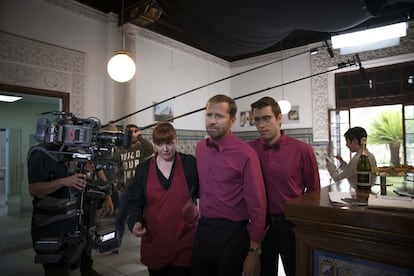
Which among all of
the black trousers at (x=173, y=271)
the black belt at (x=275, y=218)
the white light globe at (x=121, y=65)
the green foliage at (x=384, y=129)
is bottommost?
the black trousers at (x=173, y=271)

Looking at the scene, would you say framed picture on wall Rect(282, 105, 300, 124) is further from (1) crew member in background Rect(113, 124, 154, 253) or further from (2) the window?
(1) crew member in background Rect(113, 124, 154, 253)

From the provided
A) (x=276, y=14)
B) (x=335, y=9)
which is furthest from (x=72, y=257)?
(x=335, y=9)

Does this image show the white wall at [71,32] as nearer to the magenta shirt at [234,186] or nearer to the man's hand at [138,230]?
the man's hand at [138,230]

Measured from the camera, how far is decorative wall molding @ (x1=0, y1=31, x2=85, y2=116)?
3.70 metres

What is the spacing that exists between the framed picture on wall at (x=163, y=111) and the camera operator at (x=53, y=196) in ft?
12.9

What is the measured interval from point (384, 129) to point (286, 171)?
670 centimetres

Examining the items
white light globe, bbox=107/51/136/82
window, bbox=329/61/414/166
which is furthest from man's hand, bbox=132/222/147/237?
window, bbox=329/61/414/166

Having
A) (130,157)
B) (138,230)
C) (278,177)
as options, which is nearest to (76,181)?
(138,230)

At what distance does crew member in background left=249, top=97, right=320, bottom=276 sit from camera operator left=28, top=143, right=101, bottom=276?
3.47 feet

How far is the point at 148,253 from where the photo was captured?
4.84 feet

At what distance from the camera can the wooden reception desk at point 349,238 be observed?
2.75ft

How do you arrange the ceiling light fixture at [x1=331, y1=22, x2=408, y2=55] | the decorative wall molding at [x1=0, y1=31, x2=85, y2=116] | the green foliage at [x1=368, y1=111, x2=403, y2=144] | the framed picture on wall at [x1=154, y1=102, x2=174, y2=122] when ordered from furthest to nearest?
the green foliage at [x1=368, y1=111, x2=403, y2=144]
the framed picture on wall at [x1=154, y1=102, x2=174, y2=122]
the decorative wall molding at [x1=0, y1=31, x2=85, y2=116]
the ceiling light fixture at [x1=331, y1=22, x2=408, y2=55]

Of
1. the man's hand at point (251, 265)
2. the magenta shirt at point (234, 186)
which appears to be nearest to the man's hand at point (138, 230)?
the magenta shirt at point (234, 186)

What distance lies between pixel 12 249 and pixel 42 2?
11.3 ft
